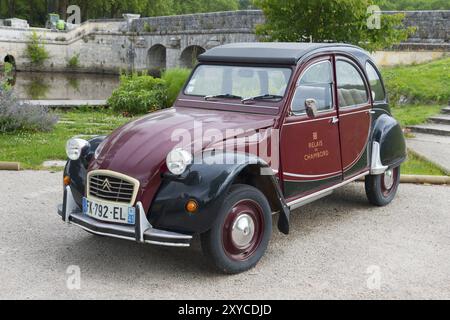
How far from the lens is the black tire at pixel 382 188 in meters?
7.12

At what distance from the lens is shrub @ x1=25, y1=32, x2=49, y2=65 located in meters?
47.4

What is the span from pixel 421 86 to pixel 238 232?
1257 centimetres

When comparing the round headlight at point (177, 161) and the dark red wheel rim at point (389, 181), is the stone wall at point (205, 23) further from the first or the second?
the round headlight at point (177, 161)

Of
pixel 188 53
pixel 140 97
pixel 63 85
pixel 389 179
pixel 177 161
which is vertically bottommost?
pixel 389 179

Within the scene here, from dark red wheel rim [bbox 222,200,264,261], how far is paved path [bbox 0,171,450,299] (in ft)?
0.65

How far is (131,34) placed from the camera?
4728cm

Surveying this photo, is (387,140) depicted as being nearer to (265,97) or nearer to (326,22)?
(265,97)

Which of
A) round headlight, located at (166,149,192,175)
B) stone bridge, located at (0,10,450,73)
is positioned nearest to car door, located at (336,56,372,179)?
round headlight, located at (166,149,192,175)

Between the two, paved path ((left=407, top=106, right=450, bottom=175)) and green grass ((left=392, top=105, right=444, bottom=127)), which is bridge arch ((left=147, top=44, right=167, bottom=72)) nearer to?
green grass ((left=392, top=105, right=444, bottom=127))

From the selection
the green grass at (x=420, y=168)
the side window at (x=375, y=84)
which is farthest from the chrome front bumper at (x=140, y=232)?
the green grass at (x=420, y=168)

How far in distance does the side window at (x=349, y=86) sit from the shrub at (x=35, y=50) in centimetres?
4450

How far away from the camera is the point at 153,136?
5.16 m

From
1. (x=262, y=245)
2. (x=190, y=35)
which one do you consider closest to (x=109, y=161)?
(x=262, y=245)

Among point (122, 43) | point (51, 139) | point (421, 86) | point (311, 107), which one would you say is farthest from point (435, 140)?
point (122, 43)
